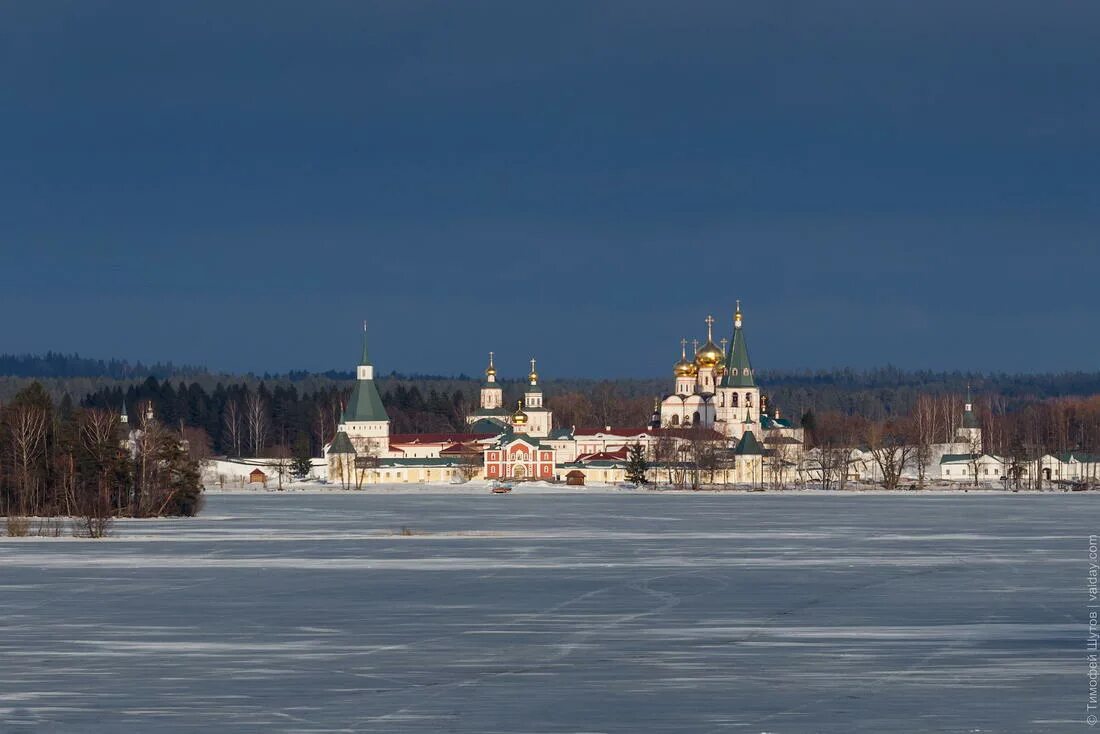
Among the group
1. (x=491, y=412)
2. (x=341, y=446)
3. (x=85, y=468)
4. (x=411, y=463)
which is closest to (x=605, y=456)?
(x=411, y=463)

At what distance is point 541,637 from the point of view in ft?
63.4

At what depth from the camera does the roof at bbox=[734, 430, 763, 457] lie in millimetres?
120000

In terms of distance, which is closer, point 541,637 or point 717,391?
point 541,637

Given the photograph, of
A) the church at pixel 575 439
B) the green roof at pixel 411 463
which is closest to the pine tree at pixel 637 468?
the church at pixel 575 439

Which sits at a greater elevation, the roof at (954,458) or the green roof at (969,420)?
the green roof at (969,420)

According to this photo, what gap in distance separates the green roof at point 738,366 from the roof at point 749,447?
12.8 metres

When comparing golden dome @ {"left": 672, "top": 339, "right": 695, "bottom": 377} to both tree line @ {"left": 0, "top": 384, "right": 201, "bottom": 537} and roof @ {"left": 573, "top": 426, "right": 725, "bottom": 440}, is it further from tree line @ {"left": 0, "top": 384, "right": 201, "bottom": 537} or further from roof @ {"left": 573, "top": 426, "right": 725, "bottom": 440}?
tree line @ {"left": 0, "top": 384, "right": 201, "bottom": 537}

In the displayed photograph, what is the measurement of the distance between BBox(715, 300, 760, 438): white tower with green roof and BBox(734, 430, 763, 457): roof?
10760 mm

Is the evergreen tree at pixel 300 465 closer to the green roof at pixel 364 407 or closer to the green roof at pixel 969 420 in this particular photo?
the green roof at pixel 364 407

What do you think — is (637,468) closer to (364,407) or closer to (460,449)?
(460,449)

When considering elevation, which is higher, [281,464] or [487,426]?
[487,426]

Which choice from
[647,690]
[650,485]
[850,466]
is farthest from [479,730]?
[850,466]

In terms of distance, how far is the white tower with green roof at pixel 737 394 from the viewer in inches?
5231

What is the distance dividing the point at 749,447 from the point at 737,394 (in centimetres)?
1380
